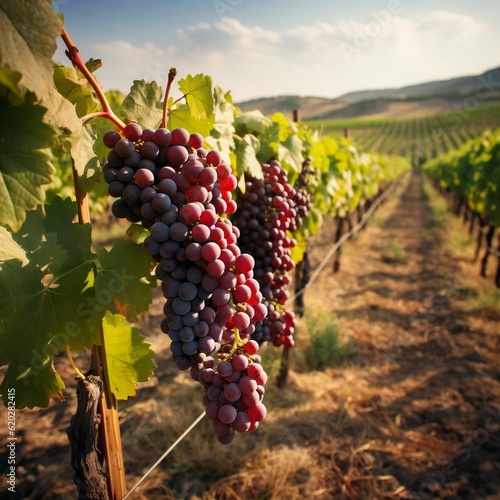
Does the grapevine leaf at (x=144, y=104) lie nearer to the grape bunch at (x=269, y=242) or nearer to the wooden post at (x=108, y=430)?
the wooden post at (x=108, y=430)

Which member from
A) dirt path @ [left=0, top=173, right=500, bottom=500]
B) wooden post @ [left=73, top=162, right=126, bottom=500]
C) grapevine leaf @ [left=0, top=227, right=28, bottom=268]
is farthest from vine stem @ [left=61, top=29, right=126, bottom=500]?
dirt path @ [left=0, top=173, right=500, bottom=500]

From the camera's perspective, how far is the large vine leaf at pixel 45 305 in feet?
4.49

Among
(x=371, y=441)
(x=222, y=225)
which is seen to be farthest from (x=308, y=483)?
(x=222, y=225)

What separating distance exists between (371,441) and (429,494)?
664 mm

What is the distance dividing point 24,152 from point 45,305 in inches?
24.3

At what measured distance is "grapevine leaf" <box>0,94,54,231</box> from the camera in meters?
1.04

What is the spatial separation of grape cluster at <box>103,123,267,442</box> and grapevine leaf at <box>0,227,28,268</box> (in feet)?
1.17

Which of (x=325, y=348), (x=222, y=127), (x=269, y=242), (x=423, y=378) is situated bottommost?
(x=423, y=378)

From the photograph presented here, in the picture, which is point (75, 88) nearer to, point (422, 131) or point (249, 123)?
point (249, 123)

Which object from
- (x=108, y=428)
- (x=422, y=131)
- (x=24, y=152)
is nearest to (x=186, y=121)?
(x=24, y=152)

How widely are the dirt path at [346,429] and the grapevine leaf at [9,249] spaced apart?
2602 mm

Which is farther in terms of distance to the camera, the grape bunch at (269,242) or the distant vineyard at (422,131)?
the distant vineyard at (422,131)

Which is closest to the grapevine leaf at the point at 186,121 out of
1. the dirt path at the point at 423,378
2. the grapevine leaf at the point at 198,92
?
the grapevine leaf at the point at 198,92

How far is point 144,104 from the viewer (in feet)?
5.06
